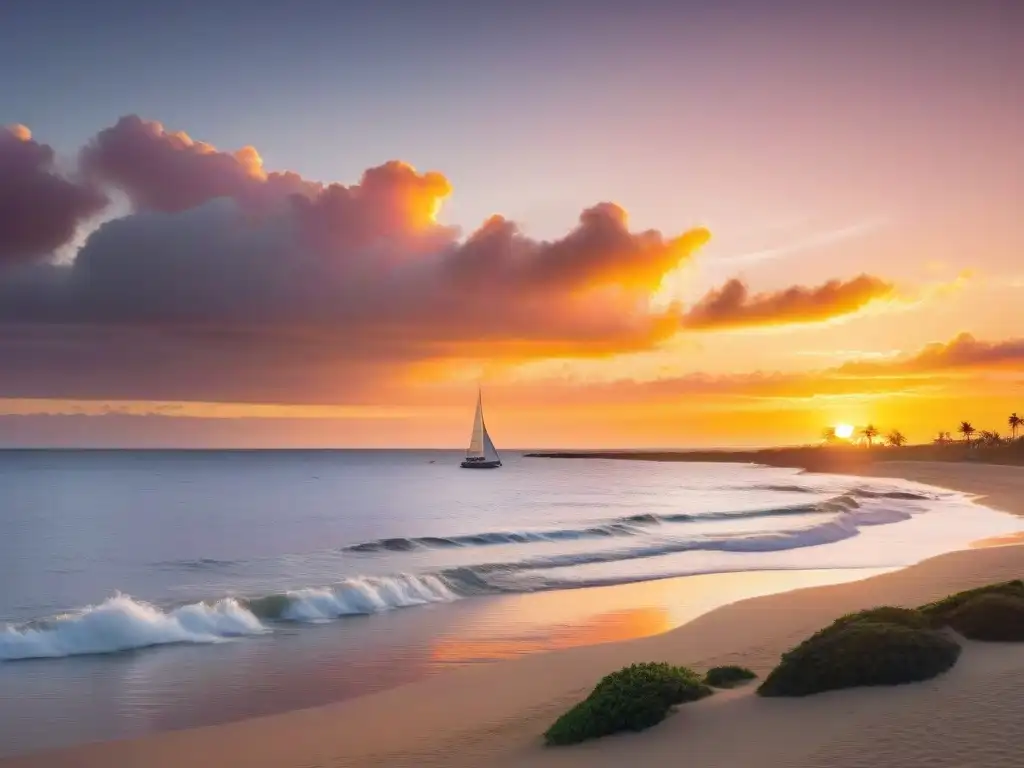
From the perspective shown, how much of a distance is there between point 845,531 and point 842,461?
546ft

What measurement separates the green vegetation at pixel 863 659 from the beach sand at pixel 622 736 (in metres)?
0.19

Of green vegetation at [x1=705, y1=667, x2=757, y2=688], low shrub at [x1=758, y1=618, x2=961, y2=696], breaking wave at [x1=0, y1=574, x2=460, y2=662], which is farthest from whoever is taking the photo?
breaking wave at [x1=0, y1=574, x2=460, y2=662]

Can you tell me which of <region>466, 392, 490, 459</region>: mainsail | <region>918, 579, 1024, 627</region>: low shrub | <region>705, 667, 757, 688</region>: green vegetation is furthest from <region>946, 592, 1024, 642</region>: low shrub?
<region>466, 392, 490, 459</region>: mainsail

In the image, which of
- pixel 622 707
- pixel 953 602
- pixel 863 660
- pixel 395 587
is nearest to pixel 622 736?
pixel 622 707

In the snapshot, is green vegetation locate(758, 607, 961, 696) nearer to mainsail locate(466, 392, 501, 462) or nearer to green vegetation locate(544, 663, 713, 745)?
green vegetation locate(544, 663, 713, 745)

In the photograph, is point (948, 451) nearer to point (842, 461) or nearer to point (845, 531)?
point (842, 461)

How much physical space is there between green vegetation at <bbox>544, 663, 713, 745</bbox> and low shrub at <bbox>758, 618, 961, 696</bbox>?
1220 millimetres

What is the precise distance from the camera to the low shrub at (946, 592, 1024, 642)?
36.6 ft

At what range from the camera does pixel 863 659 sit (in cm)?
968

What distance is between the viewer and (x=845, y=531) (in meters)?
41.1

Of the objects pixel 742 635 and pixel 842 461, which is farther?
pixel 842 461

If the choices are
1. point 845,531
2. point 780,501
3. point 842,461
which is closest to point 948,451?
point 842,461

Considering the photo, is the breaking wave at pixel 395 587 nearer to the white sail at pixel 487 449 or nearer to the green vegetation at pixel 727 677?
the green vegetation at pixel 727 677

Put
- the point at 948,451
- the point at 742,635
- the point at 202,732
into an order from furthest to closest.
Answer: the point at 948,451
the point at 742,635
the point at 202,732
